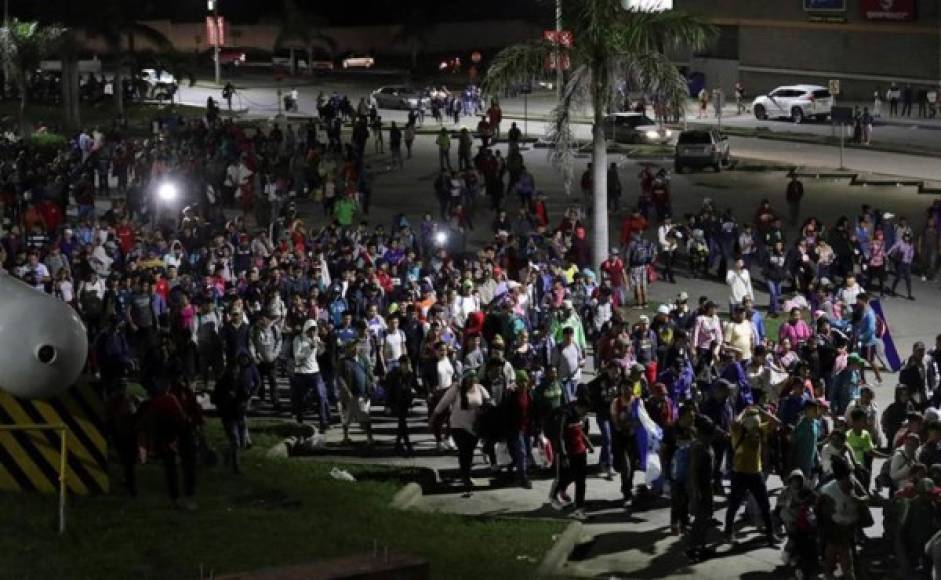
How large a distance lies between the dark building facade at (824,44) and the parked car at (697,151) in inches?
779

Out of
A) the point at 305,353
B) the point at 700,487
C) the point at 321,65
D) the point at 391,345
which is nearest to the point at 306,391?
the point at 305,353

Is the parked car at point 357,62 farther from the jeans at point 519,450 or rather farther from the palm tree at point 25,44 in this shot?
the jeans at point 519,450

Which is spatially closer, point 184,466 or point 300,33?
point 184,466

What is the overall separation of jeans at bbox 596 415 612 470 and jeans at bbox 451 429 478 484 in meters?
1.52

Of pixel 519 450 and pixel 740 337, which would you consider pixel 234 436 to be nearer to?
pixel 519 450

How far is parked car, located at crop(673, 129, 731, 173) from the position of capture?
4609 cm

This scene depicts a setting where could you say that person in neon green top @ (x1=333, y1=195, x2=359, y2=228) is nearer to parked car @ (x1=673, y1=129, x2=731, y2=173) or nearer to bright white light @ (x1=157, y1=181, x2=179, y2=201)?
bright white light @ (x1=157, y1=181, x2=179, y2=201)

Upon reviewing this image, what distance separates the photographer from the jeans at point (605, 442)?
64.2 feet

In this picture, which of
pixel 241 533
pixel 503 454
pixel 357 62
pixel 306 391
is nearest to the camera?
pixel 241 533

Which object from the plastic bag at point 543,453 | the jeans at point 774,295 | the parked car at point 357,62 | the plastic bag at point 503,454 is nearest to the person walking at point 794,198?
the jeans at point 774,295

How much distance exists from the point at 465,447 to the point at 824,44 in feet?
183

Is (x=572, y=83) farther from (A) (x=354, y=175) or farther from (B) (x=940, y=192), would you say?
(B) (x=940, y=192)

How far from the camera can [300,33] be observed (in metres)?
88.7

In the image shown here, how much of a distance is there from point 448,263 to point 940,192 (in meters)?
18.1
